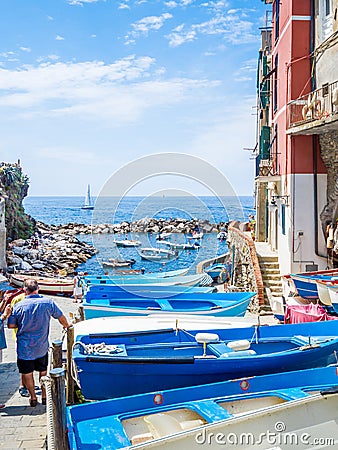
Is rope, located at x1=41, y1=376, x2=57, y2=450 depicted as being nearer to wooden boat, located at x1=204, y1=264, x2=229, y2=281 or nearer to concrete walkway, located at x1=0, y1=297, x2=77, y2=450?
concrete walkway, located at x1=0, y1=297, x2=77, y2=450

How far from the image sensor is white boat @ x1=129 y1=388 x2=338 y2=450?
4.75 metres

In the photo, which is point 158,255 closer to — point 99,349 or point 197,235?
point 197,235

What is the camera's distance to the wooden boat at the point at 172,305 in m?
11.3

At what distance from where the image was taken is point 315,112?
45.2 ft

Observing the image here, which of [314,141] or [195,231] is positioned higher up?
[314,141]

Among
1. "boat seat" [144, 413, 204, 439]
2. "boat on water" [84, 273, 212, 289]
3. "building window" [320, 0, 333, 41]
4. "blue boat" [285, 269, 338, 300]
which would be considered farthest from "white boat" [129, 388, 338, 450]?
"building window" [320, 0, 333, 41]

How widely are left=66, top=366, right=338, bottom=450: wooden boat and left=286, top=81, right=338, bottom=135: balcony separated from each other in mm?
8368

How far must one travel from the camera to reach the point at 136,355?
743 centimetres

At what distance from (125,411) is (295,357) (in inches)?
117

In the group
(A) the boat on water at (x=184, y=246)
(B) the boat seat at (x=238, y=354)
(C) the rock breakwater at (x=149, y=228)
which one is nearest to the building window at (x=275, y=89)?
(B) the boat seat at (x=238, y=354)

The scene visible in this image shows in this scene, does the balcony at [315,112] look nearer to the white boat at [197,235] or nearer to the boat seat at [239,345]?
the boat seat at [239,345]

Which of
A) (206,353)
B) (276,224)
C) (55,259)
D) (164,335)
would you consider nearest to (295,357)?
(206,353)

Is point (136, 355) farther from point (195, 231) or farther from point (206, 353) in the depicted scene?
point (195, 231)

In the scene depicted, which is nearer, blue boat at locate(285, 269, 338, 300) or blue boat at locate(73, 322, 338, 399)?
blue boat at locate(73, 322, 338, 399)
